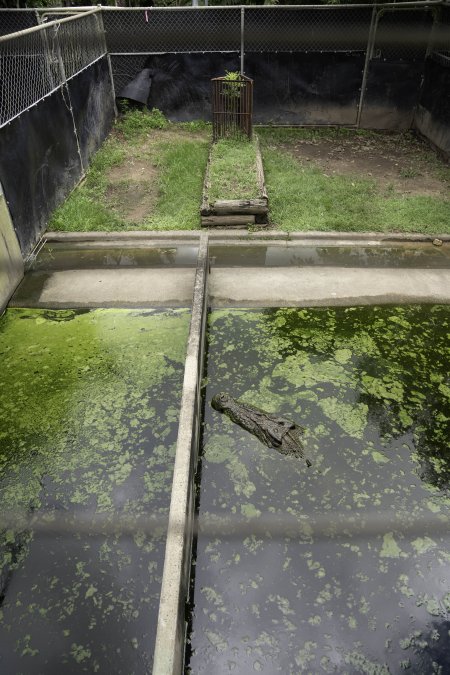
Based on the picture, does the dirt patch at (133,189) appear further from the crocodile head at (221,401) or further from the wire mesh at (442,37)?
the wire mesh at (442,37)

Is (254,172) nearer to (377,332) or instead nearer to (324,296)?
(324,296)

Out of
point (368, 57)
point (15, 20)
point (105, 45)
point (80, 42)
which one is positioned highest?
point (15, 20)

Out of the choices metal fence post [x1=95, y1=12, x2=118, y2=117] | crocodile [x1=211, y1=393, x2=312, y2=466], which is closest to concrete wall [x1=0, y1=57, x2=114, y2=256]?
metal fence post [x1=95, y1=12, x2=118, y2=117]

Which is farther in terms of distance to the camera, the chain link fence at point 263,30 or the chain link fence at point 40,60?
the chain link fence at point 263,30

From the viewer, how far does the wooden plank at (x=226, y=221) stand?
20.6ft

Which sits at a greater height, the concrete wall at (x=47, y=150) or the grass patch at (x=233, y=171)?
the concrete wall at (x=47, y=150)

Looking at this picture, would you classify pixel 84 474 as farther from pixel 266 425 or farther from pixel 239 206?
pixel 239 206

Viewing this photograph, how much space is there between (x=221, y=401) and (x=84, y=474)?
1190 mm

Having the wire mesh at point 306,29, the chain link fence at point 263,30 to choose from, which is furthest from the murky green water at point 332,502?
the wire mesh at point 306,29

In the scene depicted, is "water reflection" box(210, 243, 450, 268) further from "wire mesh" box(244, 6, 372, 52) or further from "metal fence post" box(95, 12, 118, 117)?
"metal fence post" box(95, 12, 118, 117)

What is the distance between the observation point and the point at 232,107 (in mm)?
8523

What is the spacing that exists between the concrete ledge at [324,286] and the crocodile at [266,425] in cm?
154

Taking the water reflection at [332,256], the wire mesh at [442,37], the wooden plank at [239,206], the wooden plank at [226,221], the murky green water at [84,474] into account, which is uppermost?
the wire mesh at [442,37]

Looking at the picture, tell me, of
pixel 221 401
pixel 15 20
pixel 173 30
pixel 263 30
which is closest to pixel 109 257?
pixel 221 401
